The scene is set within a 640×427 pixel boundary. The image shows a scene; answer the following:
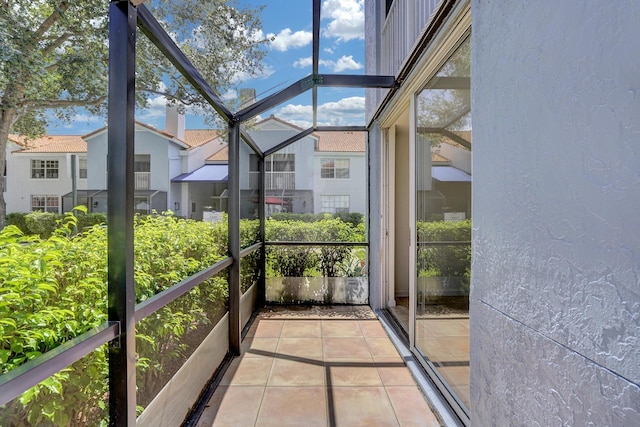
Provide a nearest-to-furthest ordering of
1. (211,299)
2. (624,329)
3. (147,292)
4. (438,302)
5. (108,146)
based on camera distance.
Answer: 1. (624,329)
2. (108,146)
3. (147,292)
4. (438,302)
5. (211,299)

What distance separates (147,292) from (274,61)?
10.1 feet

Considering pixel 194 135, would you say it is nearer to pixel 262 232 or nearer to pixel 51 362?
pixel 51 362

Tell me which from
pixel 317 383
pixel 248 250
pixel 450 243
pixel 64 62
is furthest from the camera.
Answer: pixel 248 250

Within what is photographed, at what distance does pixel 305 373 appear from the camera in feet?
9.36

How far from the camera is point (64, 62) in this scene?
1.95m

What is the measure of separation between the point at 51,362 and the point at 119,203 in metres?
0.62

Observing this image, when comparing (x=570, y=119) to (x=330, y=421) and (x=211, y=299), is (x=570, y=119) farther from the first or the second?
(x=211, y=299)

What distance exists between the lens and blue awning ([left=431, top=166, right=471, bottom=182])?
6.80ft

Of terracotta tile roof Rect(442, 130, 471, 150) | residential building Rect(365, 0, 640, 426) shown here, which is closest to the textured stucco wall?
residential building Rect(365, 0, 640, 426)

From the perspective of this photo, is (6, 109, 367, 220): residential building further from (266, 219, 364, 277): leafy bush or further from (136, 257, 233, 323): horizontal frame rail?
(136, 257, 233, 323): horizontal frame rail

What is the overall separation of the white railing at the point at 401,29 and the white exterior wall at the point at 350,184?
1.48 m

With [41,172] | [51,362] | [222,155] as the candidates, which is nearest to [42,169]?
[41,172]

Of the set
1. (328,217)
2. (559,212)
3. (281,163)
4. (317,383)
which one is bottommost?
(317,383)

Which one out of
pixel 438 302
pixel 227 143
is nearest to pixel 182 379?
pixel 438 302
